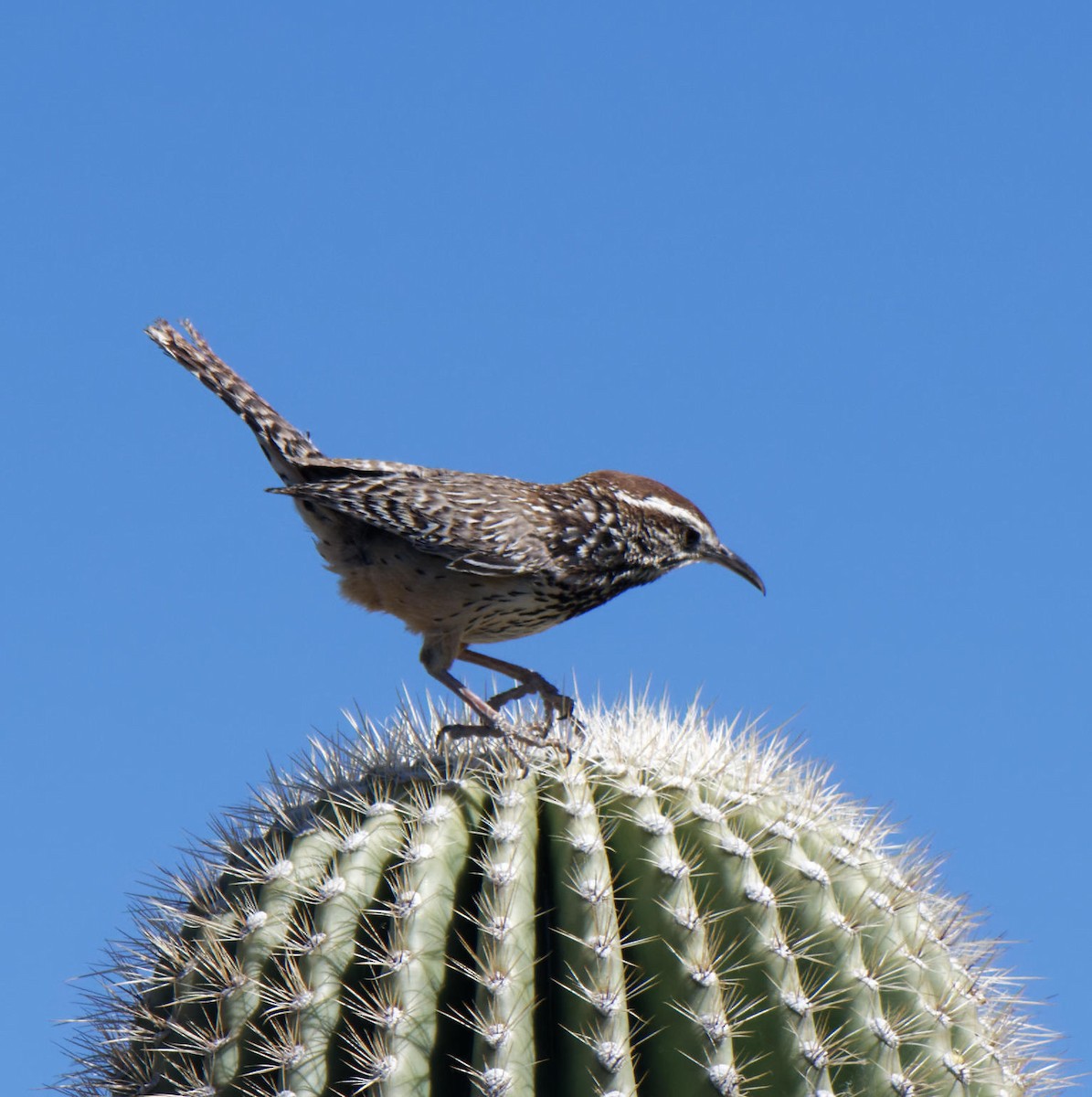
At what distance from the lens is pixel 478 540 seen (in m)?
4.49

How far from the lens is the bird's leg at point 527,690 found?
3635 mm

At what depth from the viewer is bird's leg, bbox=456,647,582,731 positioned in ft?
11.9

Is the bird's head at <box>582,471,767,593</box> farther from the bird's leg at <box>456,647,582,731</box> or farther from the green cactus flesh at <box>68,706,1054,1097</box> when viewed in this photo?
the green cactus flesh at <box>68,706,1054,1097</box>

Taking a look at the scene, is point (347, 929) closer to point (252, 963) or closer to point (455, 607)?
point (252, 963)

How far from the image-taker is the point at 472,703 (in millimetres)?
3719

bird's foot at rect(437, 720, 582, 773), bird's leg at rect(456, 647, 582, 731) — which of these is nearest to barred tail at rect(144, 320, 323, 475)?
bird's leg at rect(456, 647, 582, 731)

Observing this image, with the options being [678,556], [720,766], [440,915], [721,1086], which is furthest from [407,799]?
[678,556]

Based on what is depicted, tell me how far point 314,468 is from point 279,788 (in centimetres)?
163

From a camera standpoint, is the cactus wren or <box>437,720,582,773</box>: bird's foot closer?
<box>437,720,582,773</box>: bird's foot

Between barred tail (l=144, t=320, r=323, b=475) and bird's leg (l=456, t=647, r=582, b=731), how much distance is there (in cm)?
92

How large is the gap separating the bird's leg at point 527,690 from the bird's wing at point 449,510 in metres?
0.27

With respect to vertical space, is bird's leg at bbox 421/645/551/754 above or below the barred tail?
below

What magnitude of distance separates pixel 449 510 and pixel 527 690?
2.71ft

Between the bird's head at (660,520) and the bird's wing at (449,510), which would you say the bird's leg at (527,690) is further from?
the bird's head at (660,520)
